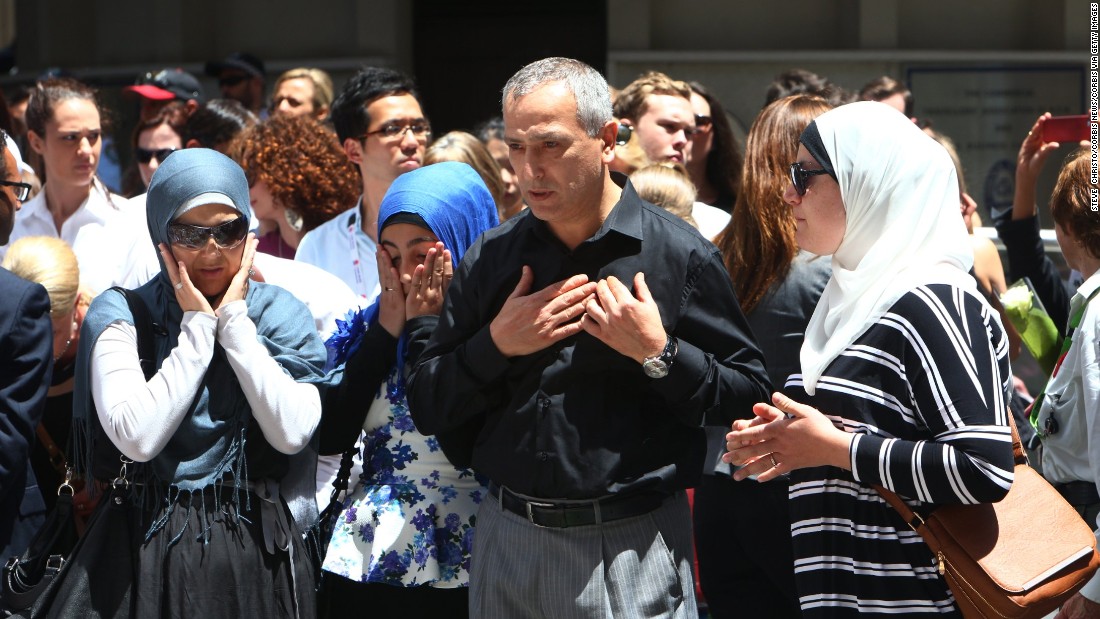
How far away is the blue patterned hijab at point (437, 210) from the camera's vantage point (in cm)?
348

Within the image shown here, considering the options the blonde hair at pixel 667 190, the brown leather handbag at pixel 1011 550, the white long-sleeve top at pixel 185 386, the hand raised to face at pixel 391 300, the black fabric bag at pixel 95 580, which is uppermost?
the blonde hair at pixel 667 190

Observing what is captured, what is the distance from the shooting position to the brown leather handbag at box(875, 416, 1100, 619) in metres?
2.53

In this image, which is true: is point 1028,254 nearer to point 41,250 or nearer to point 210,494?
point 210,494

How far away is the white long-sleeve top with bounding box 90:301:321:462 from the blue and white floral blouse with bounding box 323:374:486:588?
0.74 ft

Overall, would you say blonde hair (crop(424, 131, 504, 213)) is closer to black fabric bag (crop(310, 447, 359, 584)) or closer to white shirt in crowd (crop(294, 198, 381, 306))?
white shirt in crowd (crop(294, 198, 381, 306))

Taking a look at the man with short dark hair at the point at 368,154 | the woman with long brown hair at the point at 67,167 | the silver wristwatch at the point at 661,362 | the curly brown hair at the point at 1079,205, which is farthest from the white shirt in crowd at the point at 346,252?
the curly brown hair at the point at 1079,205

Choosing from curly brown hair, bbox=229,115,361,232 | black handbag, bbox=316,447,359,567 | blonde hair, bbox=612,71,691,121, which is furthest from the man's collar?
blonde hair, bbox=612,71,691,121

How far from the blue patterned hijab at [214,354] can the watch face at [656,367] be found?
1.03m

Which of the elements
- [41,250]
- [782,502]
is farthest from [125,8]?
[782,502]

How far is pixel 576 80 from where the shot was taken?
2.97 metres

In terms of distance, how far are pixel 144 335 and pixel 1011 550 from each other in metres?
2.22

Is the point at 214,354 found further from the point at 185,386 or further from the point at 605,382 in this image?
the point at 605,382

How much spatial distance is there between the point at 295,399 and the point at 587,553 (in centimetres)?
88

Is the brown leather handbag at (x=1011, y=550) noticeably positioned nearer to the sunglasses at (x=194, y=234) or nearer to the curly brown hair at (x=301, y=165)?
the sunglasses at (x=194, y=234)
